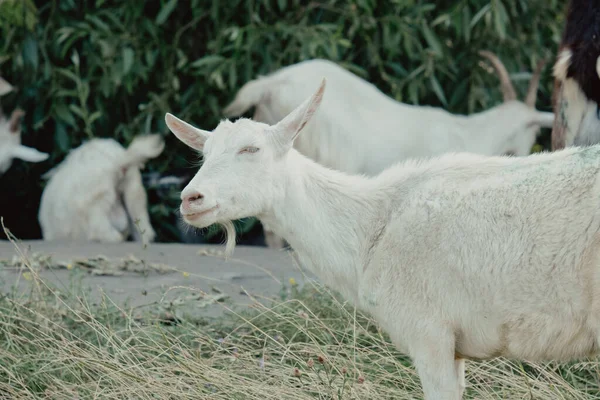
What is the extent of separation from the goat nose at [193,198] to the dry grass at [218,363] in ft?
2.31

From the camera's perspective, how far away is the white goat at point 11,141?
8.72 m

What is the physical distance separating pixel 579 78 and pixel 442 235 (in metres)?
2.32

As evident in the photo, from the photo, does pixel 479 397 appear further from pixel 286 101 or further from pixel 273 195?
pixel 286 101

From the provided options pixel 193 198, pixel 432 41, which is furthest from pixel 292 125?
pixel 432 41

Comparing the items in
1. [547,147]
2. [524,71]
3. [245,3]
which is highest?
[245,3]

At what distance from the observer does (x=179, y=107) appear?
925 cm

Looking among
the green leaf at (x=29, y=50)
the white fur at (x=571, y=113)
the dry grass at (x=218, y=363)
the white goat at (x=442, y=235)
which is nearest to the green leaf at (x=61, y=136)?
the green leaf at (x=29, y=50)

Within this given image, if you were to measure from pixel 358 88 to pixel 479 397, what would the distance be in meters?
4.03

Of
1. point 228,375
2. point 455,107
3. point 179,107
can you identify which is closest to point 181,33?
point 179,107

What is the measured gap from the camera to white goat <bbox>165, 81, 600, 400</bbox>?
11.1 ft

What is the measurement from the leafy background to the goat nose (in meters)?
4.92

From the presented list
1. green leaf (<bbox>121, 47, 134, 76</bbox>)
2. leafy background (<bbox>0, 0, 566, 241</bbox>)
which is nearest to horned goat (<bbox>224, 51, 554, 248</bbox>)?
leafy background (<bbox>0, 0, 566, 241</bbox>)

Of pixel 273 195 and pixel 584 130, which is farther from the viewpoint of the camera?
pixel 584 130

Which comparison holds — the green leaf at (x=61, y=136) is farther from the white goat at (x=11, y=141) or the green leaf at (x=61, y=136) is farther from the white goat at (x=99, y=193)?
the white goat at (x=99, y=193)
